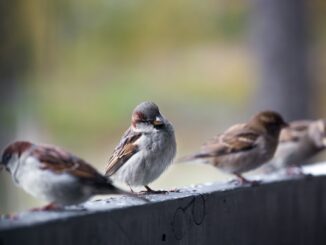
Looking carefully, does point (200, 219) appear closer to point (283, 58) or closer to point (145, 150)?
point (145, 150)

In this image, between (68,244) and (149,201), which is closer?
(68,244)

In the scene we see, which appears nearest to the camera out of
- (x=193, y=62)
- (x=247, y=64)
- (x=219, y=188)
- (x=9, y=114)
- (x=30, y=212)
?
(x=30, y=212)

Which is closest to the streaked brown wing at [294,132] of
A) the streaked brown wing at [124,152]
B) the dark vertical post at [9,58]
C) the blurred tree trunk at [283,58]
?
the blurred tree trunk at [283,58]

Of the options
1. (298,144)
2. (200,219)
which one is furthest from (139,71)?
(200,219)

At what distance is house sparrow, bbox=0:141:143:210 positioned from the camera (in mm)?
3688

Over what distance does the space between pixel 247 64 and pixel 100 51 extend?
3.19 m

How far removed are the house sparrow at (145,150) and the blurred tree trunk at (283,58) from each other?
5.77 meters

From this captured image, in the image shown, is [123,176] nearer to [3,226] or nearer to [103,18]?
[3,226]

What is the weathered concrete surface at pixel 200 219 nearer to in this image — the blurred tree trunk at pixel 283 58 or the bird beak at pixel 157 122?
the bird beak at pixel 157 122

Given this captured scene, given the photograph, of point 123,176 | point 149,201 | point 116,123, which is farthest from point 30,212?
point 116,123

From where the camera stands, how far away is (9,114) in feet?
34.3

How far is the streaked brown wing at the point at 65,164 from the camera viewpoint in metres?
3.72

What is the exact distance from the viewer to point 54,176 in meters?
3.69

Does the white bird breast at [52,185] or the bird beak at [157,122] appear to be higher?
the bird beak at [157,122]
